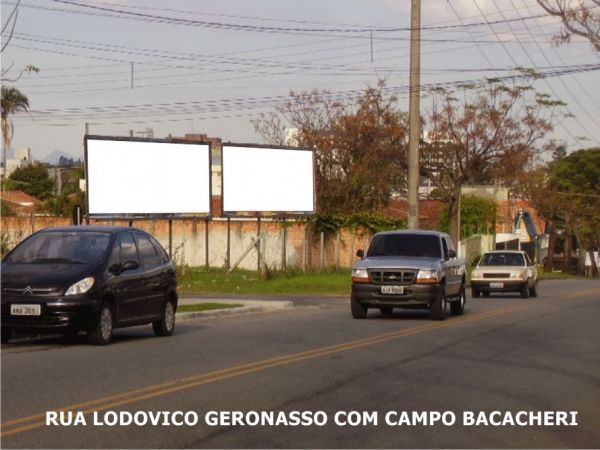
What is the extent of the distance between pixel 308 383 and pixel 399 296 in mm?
11003

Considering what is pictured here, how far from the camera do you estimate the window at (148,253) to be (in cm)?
1909

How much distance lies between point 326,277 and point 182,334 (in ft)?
84.6

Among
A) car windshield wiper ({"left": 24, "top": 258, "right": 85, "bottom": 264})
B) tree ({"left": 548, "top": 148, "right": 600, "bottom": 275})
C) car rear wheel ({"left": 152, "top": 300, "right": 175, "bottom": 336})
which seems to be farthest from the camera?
tree ({"left": 548, "top": 148, "right": 600, "bottom": 275})

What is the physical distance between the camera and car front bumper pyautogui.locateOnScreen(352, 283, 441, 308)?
23938 millimetres

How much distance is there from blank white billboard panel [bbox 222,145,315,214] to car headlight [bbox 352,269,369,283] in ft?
72.5

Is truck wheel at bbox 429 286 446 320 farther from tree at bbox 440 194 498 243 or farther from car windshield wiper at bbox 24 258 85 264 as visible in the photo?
tree at bbox 440 194 498 243

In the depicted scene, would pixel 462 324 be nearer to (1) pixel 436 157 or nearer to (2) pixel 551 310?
(2) pixel 551 310

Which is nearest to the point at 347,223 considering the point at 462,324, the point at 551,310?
the point at 551,310

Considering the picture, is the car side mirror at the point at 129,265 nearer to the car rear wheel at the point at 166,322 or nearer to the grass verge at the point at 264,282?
the car rear wheel at the point at 166,322

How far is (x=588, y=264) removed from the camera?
100 m

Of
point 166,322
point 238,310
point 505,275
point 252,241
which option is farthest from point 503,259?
point 166,322

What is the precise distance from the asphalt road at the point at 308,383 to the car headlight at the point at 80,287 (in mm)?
832

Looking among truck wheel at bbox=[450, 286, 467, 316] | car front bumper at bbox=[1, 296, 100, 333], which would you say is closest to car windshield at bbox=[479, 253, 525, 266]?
truck wheel at bbox=[450, 286, 467, 316]

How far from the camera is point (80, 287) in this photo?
1692 cm
